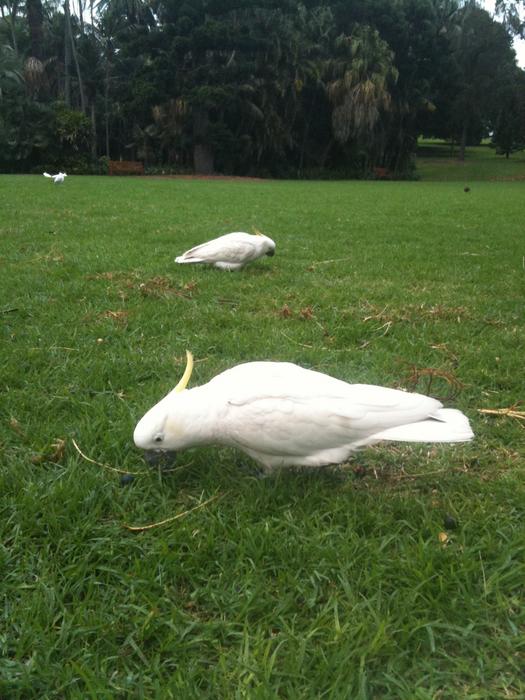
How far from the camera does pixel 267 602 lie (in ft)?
4.58

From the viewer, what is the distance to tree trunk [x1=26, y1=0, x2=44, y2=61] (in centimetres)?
2605

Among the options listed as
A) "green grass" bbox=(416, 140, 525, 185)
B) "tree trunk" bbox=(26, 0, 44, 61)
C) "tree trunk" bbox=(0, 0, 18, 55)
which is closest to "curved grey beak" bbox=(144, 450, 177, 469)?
"green grass" bbox=(416, 140, 525, 185)

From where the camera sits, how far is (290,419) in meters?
1.74

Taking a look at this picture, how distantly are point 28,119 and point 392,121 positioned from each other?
16135 millimetres

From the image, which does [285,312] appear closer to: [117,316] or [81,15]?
[117,316]

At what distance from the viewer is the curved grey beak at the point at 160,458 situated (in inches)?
73.6

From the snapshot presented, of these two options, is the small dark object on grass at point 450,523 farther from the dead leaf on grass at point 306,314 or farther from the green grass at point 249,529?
→ the dead leaf on grass at point 306,314

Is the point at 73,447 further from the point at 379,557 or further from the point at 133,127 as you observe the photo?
the point at 133,127

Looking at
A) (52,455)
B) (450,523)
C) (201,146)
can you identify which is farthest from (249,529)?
(201,146)

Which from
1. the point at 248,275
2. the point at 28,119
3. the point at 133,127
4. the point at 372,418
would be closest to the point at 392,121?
the point at 133,127

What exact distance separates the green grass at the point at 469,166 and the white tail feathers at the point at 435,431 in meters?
24.6

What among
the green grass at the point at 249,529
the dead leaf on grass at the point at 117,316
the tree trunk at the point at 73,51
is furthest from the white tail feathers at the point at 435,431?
the tree trunk at the point at 73,51

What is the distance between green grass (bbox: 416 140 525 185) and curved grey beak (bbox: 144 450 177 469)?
24769 mm

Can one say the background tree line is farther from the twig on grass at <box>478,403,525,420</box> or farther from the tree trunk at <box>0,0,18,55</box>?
the twig on grass at <box>478,403,525,420</box>
